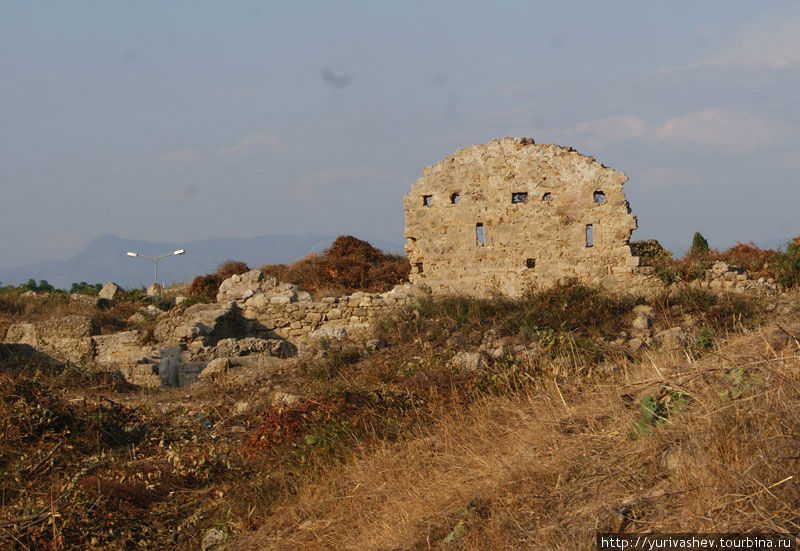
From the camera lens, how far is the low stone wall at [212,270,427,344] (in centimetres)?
1430

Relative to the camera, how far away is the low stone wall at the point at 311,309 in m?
14.3

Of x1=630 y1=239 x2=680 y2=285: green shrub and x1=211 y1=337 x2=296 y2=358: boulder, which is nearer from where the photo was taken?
x1=211 y1=337 x2=296 y2=358: boulder

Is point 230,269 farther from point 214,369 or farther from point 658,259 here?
point 658,259

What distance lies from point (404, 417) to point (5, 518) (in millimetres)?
3299

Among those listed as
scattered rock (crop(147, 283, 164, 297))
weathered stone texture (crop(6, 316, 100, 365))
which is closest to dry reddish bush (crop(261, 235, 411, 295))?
scattered rock (crop(147, 283, 164, 297))

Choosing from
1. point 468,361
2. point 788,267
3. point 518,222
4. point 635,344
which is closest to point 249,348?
point 468,361

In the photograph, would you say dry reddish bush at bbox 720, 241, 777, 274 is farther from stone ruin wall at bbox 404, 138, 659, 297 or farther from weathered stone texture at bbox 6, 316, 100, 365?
weathered stone texture at bbox 6, 316, 100, 365

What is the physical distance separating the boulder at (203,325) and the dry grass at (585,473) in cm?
811

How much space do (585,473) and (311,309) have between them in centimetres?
1092

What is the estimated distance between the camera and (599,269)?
43.0ft

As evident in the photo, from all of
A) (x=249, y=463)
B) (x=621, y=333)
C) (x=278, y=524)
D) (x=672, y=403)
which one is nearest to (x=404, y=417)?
(x=249, y=463)

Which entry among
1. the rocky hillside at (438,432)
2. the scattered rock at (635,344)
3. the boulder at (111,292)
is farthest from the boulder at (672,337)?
the boulder at (111,292)

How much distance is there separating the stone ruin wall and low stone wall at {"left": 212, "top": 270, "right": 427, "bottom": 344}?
80cm

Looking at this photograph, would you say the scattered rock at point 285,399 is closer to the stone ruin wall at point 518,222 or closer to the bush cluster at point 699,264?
the stone ruin wall at point 518,222
